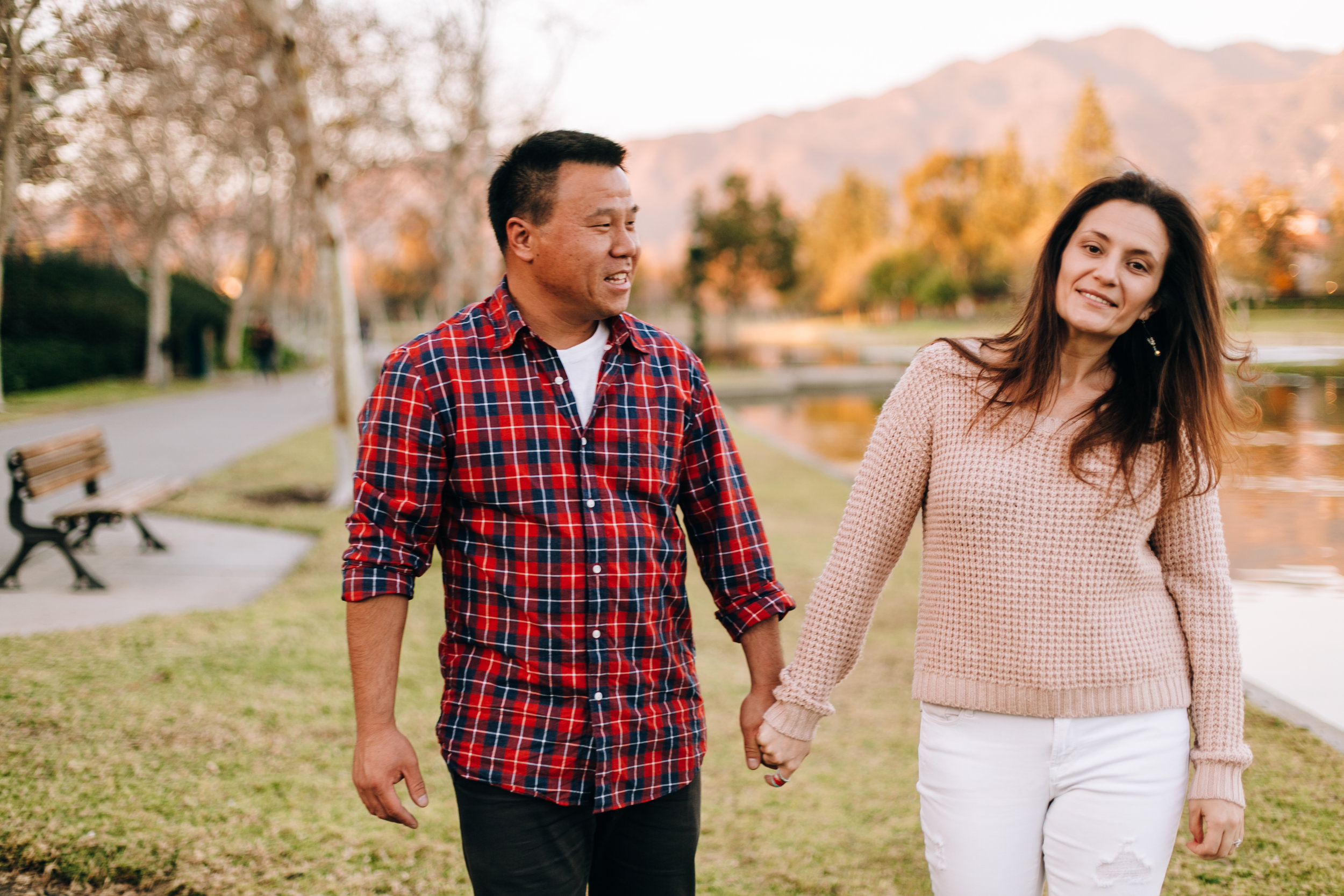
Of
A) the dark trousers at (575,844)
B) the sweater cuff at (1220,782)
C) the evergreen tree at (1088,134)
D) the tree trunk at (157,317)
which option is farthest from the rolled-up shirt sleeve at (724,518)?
the evergreen tree at (1088,134)

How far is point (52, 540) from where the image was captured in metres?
6.46

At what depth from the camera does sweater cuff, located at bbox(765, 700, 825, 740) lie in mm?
2164

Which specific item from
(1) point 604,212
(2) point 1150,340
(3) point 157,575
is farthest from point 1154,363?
(3) point 157,575

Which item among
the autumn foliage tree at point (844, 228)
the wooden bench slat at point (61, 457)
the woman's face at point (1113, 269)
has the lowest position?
the wooden bench slat at point (61, 457)

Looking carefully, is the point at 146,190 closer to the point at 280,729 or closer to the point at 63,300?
the point at 63,300

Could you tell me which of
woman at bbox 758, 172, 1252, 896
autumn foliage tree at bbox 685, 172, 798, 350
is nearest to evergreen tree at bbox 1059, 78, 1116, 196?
autumn foliage tree at bbox 685, 172, 798, 350

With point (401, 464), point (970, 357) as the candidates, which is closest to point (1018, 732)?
point (970, 357)

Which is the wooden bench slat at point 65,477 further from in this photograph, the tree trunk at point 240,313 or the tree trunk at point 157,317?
the tree trunk at point 240,313

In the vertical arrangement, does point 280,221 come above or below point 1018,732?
above

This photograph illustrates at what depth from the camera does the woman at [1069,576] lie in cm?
200

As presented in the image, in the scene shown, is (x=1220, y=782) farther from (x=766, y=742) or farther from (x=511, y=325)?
(x=511, y=325)

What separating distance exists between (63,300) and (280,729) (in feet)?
71.6

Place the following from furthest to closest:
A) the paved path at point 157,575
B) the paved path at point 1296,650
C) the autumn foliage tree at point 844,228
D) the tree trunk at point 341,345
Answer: the autumn foliage tree at point 844,228, the tree trunk at point 341,345, the paved path at point 157,575, the paved path at point 1296,650

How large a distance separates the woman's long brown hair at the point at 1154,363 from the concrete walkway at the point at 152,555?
18.0ft
